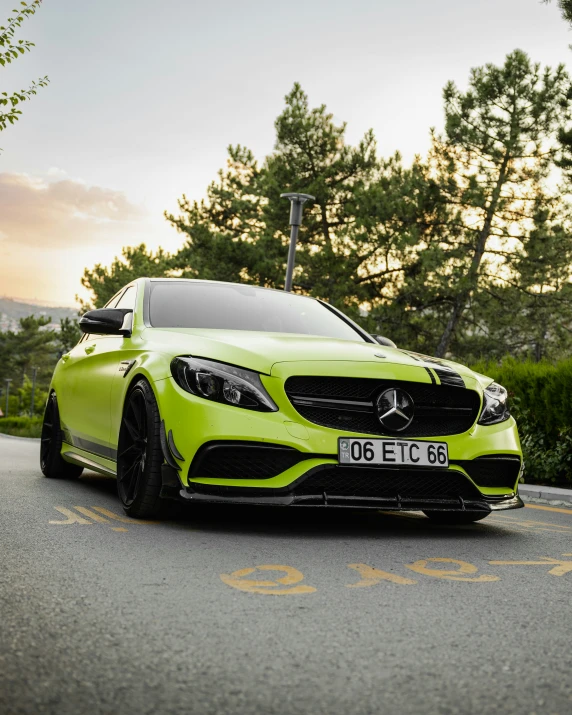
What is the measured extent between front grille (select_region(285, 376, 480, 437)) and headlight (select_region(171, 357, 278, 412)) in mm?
164

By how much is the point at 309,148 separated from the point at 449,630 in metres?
34.4

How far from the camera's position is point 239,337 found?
5754 millimetres

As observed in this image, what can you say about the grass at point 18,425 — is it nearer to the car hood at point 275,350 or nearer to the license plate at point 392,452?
the car hood at point 275,350

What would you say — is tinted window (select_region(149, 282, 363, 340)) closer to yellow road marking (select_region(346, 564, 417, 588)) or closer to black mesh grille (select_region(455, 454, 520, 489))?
black mesh grille (select_region(455, 454, 520, 489))

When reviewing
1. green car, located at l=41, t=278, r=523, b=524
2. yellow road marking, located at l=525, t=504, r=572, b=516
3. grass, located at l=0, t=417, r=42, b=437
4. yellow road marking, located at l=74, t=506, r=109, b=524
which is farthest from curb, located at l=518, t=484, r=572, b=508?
grass, located at l=0, t=417, r=42, b=437

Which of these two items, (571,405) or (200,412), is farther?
(571,405)

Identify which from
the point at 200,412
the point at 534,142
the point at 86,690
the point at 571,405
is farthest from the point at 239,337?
the point at 534,142

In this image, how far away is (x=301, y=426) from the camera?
5102 mm

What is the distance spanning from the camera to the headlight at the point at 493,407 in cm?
568

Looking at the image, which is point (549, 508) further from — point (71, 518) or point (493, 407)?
point (71, 518)

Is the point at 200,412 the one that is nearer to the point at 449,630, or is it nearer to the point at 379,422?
the point at 379,422

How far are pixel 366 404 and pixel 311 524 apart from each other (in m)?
1.00

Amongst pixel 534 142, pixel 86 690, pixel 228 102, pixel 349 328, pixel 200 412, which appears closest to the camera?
pixel 86 690

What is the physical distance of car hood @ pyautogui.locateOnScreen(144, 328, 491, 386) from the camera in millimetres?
5309
